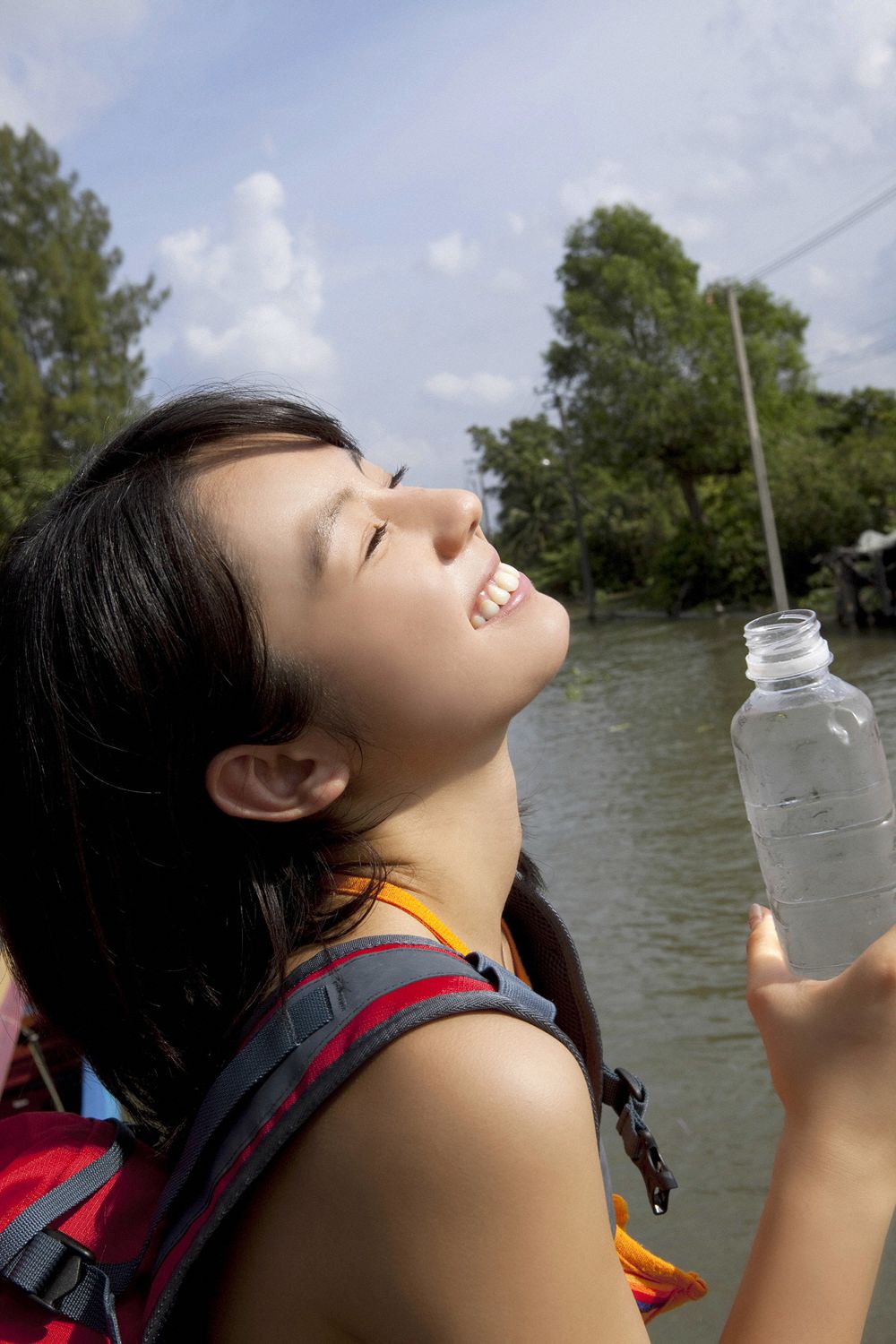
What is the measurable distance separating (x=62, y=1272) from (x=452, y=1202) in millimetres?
439

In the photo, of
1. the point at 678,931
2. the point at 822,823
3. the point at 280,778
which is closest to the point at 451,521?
Answer: the point at 280,778

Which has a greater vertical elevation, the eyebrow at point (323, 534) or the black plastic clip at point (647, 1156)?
the eyebrow at point (323, 534)

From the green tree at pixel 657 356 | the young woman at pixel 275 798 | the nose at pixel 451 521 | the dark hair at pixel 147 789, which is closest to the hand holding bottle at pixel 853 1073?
the young woman at pixel 275 798

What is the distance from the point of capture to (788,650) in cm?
168

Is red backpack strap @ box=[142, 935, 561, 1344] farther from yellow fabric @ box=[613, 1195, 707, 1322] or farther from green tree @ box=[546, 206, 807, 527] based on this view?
green tree @ box=[546, 206, 807, 527]

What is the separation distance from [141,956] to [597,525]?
2047 inches

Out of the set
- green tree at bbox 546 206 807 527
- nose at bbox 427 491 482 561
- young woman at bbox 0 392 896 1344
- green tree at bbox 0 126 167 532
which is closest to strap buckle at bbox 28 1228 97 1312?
young woman at bbox 0 392 896 1344

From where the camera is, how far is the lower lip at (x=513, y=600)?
5.24 ft

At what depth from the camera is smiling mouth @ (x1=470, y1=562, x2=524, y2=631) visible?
1.59m

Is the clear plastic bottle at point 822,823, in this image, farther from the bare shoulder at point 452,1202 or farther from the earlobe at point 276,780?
the bare shoulder at point 452,1202

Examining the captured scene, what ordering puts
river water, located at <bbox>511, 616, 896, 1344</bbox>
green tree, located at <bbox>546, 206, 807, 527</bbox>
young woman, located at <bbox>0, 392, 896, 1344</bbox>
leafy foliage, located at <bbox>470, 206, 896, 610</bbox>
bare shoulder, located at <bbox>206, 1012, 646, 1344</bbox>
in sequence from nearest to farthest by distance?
bare shoulder, located at <bbox>206, 1012, 646, 1344</bbox>, young woman, located at <bbox>0, 392, 896, 1344</bbox>, river water, located at <bbox>511, 616, 896, 1344</bbox>, leafy foliage, located at <bbox>470, 206, 896, 610</bbox>, green tree, located at <bbox>546, 206, 807, 527</bbox>

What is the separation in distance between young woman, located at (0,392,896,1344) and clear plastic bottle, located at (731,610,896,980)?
56 cm

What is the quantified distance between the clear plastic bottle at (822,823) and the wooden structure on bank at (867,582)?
1747 cm

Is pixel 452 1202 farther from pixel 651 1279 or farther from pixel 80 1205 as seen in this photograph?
pixel 651 1279
